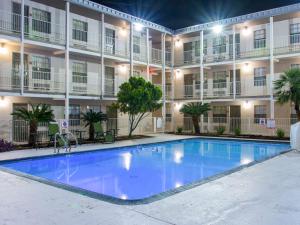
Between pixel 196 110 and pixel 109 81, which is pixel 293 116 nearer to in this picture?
pixel 196 110

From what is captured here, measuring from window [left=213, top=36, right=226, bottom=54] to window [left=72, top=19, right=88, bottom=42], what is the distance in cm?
1048

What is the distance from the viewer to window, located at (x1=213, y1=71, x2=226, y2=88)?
2336 cm

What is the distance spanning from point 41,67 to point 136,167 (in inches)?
399

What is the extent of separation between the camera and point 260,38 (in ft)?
70.9

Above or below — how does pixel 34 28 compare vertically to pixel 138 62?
above

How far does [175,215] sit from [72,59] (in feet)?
52.5

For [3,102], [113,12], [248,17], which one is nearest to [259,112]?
[248,17]

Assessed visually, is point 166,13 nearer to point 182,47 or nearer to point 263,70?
point 182,47

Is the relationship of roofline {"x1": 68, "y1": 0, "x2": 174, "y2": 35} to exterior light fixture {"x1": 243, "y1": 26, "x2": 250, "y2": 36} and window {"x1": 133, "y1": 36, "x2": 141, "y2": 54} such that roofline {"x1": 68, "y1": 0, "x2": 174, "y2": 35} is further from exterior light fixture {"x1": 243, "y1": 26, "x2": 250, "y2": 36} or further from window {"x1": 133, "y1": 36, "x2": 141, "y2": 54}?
exterior light fixture {"x1": 243, "y1": 26, "x2": 250, "y2": 36}

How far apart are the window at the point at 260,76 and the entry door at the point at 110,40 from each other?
425 inches

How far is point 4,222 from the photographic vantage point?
184 inches

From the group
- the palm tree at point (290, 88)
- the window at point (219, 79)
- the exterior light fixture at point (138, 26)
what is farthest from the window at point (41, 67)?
the palm tree at point (290, 88)

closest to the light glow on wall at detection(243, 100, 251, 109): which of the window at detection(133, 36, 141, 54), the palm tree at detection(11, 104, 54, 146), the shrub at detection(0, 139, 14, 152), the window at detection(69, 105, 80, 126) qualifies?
the window at detection(133, 36, 141, 54)

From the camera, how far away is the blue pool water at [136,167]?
26.3 feet
